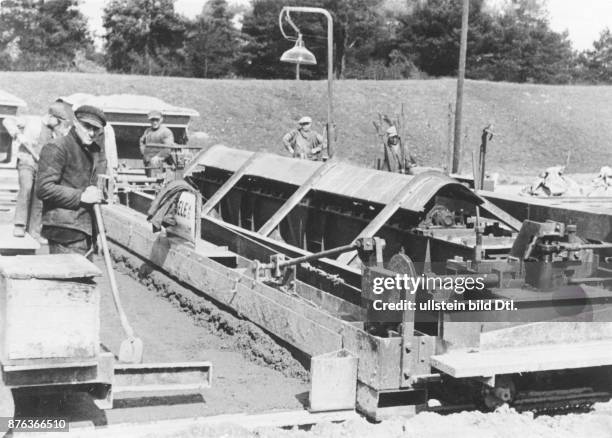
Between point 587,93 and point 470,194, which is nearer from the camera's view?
point 470,194

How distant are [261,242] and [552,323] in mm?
3693

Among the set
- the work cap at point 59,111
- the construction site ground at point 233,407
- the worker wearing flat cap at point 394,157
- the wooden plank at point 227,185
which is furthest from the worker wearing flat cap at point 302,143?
the work cap at point 59,111

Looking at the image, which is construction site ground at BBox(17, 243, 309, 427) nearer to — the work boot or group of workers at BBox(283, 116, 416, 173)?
the work boot

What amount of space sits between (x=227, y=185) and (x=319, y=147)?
429cm

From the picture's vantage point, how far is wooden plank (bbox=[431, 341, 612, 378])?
555cm

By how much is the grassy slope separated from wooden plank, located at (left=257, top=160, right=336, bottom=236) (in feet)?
70.1

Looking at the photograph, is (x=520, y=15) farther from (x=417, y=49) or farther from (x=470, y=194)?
(x=470, y=194)

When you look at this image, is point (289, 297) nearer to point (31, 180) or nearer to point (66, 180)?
point (66, 180)

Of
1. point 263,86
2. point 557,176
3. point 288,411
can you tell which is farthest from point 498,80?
point 288,411

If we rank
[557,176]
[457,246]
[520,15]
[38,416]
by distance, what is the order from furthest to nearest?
[520,15], [557,176], [457,246], [38,416]

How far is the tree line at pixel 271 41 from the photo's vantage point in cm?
4281

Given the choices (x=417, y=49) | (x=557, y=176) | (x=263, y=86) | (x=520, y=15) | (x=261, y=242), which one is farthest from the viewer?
(x=520, y=15)

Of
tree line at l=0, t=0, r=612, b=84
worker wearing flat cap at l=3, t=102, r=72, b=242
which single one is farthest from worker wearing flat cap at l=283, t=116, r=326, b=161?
tree line at l=0, t=0, r=612, b=84

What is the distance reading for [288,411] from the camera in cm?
589
